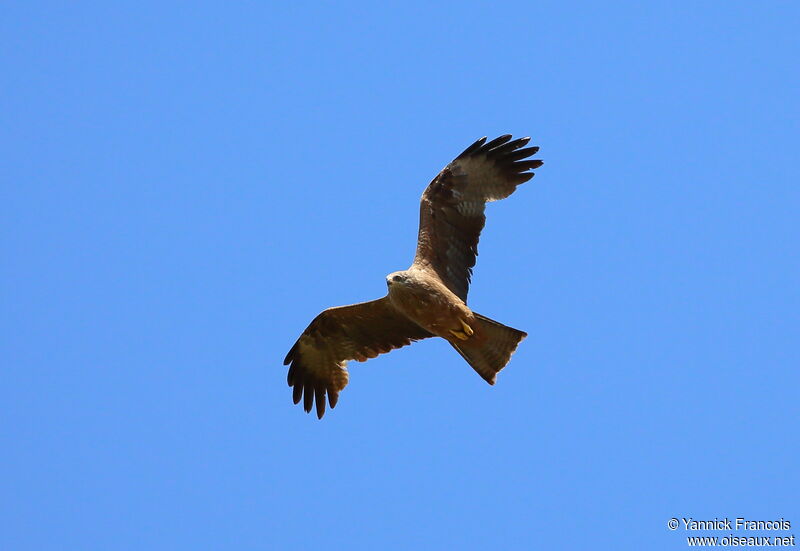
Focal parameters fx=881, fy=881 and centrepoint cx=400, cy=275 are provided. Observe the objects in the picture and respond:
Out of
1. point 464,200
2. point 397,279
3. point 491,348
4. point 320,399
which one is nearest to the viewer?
point 397,279

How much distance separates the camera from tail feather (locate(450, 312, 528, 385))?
980 cm

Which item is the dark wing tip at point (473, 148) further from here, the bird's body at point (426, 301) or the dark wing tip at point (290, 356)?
the dark wing tip at point (290, 356)

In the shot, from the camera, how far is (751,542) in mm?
9320

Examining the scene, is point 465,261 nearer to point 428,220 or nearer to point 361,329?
point 428,220

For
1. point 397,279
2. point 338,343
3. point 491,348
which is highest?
Result: point 338,343

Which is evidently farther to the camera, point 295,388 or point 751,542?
point 295,388

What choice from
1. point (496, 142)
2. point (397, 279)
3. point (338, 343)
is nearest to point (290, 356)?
point (338, 343)

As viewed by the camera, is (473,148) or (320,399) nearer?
(473,148)

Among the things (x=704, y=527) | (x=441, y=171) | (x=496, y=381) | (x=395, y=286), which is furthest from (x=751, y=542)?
(x=441, y=171)

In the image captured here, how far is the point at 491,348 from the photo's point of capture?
9945 mm

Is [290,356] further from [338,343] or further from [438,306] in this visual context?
[438,306]

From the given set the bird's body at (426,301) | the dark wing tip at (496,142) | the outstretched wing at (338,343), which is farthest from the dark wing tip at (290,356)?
the dark wing tip at (496,142)

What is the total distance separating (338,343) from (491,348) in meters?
2.10

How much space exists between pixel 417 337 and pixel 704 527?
386 cm
